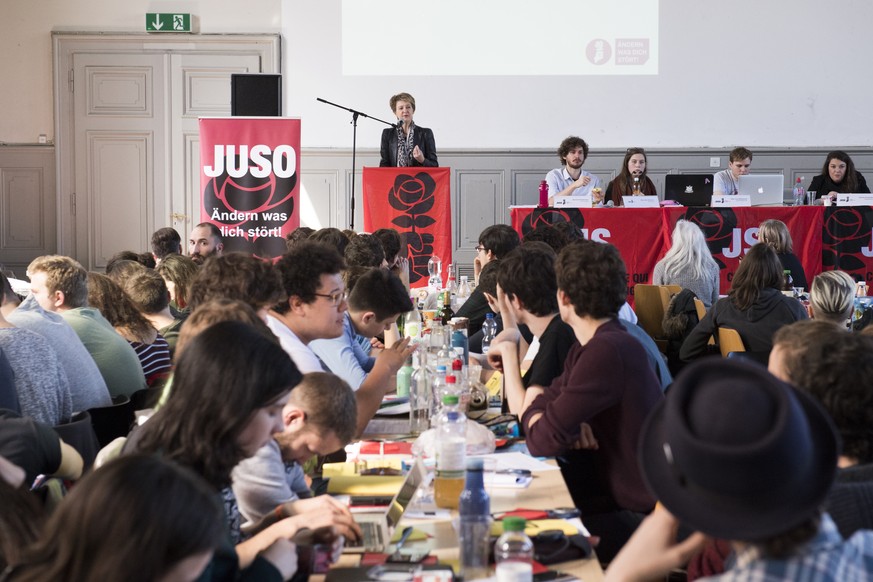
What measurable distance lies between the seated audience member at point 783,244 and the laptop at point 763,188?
132cm

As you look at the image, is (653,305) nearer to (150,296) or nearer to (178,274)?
(178,274)

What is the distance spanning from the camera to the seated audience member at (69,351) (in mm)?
3707

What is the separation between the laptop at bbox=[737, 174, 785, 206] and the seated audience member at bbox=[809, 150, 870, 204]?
1.09m

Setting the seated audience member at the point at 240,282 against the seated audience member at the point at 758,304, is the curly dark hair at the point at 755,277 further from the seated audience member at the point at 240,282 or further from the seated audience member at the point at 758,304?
the seated audience member at the point at 240,282

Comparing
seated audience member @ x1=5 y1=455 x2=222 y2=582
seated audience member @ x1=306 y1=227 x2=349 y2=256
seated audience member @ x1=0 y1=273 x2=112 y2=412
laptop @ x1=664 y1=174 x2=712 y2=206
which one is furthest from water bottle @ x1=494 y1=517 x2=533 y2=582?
laptop @ x1=664 y1=174 x2=712 y2=206

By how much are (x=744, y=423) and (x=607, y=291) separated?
1.78 metres

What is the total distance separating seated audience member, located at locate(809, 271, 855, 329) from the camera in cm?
472

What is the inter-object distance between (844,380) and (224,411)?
119 centimetres

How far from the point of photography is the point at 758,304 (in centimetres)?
536

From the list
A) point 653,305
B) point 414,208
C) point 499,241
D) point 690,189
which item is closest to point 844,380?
point 499,241

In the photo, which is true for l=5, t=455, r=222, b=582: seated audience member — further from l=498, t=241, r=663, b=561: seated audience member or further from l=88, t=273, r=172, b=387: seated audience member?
l=88, t=273, r=172, b=387: seated audience member

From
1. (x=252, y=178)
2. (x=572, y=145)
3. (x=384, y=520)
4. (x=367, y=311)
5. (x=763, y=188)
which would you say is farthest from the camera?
(x=572, y=145)

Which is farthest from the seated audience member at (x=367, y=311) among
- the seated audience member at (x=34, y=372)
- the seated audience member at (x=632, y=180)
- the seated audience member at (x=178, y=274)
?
the seated audience member at (x=632, y=180)

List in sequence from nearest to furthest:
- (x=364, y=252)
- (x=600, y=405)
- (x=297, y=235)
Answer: (x=600, y=405) → (x=364, y=252) → (x=297, y=235)
